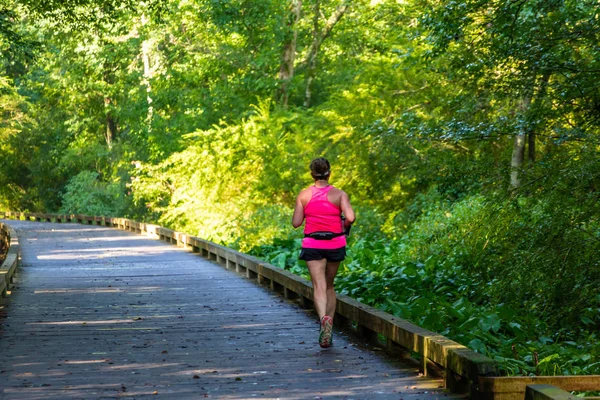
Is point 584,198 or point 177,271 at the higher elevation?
point 584,198

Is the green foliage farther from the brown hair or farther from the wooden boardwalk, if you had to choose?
the brown hair

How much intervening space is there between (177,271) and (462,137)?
803 centimetres

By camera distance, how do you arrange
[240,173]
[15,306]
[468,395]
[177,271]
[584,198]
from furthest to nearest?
[240,173] → [177,271] → [15,306] → [584,198] → [468,395]

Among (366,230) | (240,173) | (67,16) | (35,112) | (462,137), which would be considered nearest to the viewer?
(462,137)

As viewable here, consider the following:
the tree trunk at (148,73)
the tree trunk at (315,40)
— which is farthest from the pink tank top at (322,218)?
the tree trunk at (148,73)

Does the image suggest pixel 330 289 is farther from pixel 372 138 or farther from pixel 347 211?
pixel 372 138

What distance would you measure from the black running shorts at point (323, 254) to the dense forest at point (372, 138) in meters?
1.11

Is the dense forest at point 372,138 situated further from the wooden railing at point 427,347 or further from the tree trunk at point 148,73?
the wooden railing at point 427,347

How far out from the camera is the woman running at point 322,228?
352 inches

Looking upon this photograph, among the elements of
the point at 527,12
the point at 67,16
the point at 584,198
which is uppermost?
the point at 67,16

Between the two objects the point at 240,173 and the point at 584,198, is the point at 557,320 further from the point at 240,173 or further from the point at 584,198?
the point at 240,173

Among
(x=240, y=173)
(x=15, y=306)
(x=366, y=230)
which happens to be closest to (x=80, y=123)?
(x=240, y=173)

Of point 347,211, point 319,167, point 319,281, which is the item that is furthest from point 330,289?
point 319,167

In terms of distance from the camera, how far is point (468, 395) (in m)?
6.85
